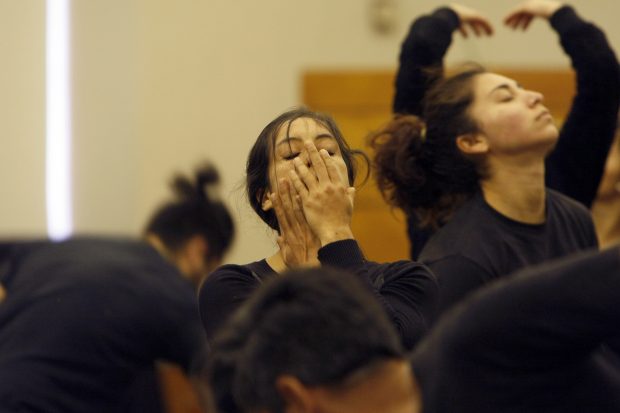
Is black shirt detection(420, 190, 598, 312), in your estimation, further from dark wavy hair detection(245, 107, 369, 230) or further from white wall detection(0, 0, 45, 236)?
white wall detection(0, 0, 45, 236)

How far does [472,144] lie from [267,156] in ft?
1.90

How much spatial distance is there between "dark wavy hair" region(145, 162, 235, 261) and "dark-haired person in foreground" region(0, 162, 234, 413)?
93 centimetres

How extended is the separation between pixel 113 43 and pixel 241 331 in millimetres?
3555

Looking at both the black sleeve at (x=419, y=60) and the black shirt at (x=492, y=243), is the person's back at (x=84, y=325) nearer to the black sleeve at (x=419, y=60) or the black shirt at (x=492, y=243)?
the black shirt at (x=492, y=243)

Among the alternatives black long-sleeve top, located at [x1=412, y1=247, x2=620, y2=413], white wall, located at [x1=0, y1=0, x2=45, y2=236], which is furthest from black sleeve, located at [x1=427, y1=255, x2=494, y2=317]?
white wall, located at [x1=0, y1=0, x2=45, y2=236]

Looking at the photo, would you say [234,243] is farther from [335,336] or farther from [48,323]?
[335,336]

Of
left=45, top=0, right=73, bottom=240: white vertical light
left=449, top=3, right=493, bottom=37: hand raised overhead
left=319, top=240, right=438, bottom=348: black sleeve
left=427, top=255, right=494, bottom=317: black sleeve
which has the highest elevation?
left=449, top=3, right=493, bottom=37: hand raised overhead

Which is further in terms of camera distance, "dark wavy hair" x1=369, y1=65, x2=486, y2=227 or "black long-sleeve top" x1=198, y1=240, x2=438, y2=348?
"dark wavy hair" x1=369, y1=65, x2=486, y2=227

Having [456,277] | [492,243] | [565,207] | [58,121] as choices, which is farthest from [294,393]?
[58,121]

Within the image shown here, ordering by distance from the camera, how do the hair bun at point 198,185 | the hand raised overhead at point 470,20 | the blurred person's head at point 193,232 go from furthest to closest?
the hair bun at point 198,185 < the blurred person's head at point 193,232 < the hand raised overhead at point 470,20

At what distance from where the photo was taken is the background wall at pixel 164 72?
4.13 m

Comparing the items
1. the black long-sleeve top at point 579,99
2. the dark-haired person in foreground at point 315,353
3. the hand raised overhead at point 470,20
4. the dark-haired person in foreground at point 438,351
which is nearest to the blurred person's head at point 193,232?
the black long-sleeve top at point 579,99

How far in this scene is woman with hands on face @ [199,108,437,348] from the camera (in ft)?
4.86

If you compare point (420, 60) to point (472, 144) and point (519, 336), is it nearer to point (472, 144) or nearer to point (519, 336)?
point (472, 144)
